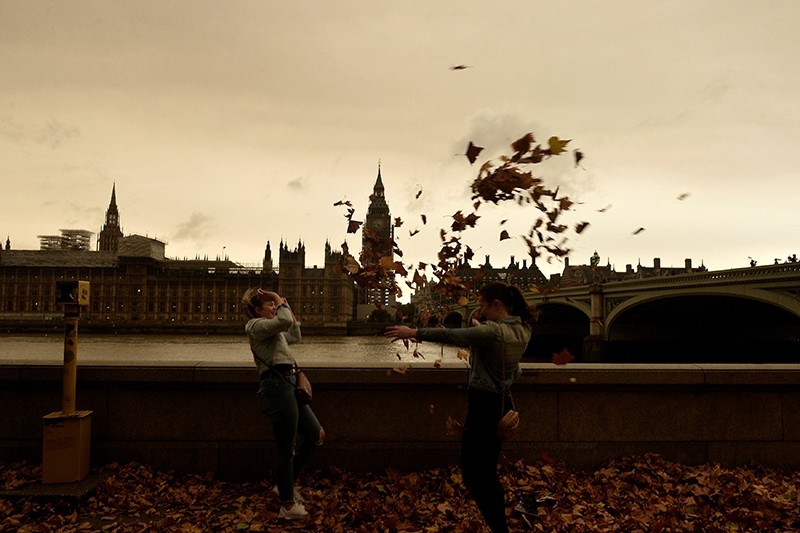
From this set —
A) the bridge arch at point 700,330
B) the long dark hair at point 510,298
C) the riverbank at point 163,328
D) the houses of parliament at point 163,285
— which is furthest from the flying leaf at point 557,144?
the houses of parliament at point 163,285

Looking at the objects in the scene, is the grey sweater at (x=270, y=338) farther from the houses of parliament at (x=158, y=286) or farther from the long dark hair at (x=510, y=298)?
the houses of parliament at (x=158, y=286)

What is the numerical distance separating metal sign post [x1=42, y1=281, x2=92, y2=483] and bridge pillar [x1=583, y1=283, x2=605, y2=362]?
41.0 metres

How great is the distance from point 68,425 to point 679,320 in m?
53.1

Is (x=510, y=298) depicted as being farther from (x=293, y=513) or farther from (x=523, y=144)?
(x=293, y=513)

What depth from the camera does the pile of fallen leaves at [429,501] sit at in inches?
185

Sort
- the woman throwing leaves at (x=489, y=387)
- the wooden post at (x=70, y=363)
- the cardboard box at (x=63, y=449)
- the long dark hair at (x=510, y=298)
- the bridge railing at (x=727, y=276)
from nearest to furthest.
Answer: the woman throwing leaves at (x=489, y=387)
the long dark hair at (x=510, y=298)
the cardboard box at (x=63, y=449)
the wooden post at (x=70, y=363)
the bridge railing at (x=727, y=276)

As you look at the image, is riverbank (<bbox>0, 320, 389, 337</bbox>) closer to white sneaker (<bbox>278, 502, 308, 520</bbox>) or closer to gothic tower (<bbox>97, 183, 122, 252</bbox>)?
gothic tower (<bbox>97, 183, 122, 252</bbox>)

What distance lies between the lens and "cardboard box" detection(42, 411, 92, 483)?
17.0ft

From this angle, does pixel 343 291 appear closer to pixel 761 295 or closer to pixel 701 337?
pixel 701 337

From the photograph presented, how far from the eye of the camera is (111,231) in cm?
16775

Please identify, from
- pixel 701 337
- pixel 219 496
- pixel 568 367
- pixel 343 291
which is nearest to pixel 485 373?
pixel 568 367

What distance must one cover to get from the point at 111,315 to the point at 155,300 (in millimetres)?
8792

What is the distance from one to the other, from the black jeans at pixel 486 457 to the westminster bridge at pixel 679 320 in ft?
107

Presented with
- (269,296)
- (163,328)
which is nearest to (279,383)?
(269,296)
